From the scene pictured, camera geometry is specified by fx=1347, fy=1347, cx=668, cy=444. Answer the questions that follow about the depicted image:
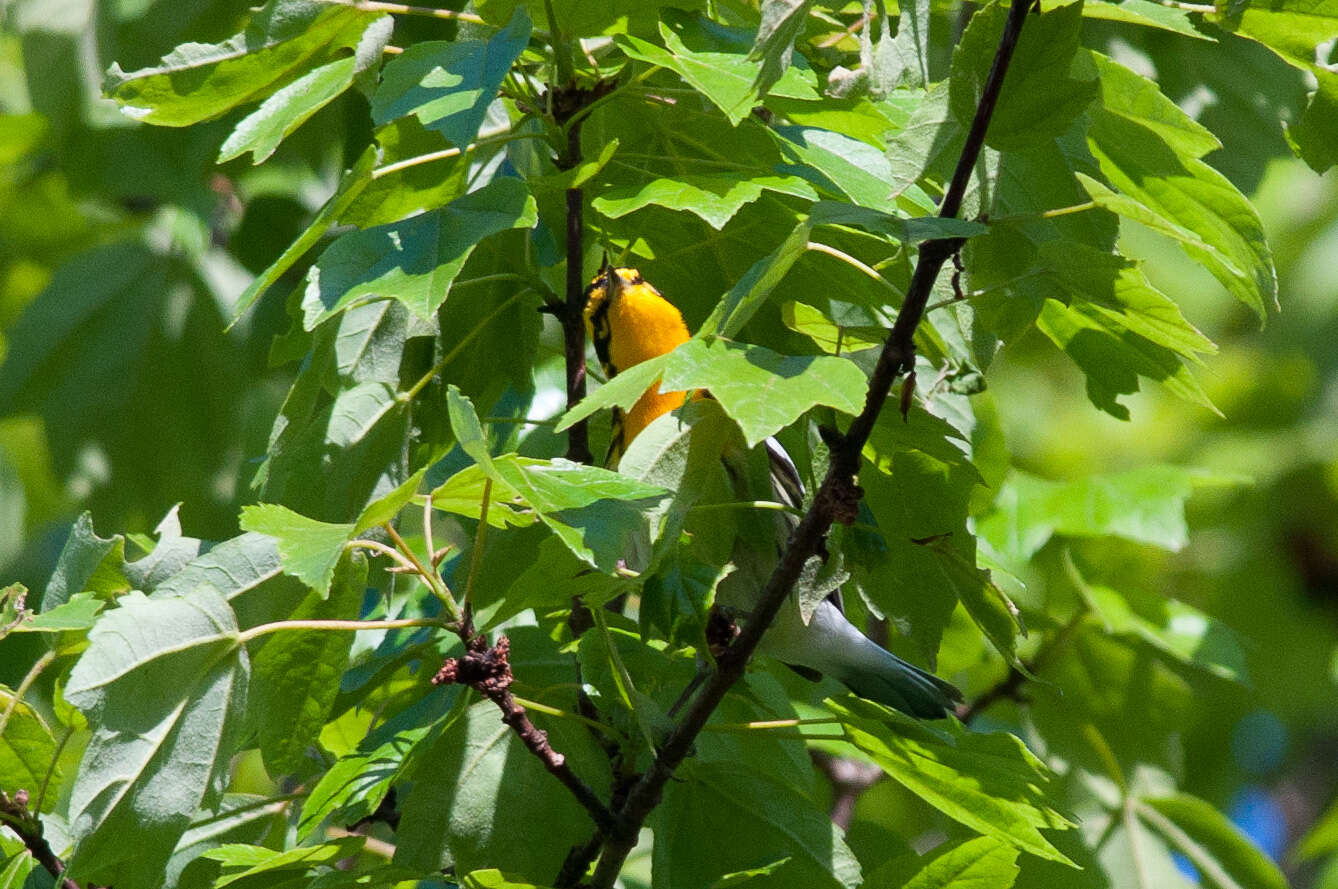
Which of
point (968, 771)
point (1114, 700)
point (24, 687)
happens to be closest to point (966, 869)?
point (968, 771)

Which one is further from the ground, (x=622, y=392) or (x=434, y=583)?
(x=622, y=392)

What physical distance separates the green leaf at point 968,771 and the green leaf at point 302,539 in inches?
22.6

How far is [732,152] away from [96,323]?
1798 millimetres

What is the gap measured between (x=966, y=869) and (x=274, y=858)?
711 millimetres

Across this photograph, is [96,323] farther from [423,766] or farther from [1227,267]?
[1227,267]

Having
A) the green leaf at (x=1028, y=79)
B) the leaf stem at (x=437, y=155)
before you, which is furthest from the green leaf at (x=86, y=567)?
the green leaf at (x=1028, y=79)

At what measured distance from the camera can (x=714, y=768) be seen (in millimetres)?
1503

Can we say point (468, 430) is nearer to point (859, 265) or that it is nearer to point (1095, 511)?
point (859, 265)

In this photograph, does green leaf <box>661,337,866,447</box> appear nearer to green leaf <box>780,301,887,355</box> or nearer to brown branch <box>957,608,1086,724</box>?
green leaf <box>780,301,887,355</box>

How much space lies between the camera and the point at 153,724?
1.37m

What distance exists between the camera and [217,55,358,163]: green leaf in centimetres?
136

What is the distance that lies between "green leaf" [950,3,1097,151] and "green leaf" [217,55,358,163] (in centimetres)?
63

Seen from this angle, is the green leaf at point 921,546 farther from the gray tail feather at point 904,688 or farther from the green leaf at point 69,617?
the green leaf at point 69,617

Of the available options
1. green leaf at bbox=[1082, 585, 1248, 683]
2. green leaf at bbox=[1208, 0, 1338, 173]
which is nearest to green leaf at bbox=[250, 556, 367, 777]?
green leaf at bbox=[1208, 0, 1338, 173]
